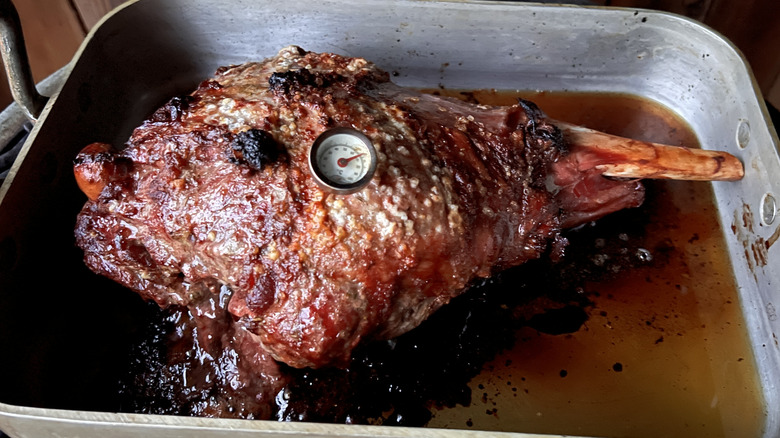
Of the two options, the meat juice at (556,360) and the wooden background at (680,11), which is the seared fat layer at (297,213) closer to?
the meat juice at (556,360)

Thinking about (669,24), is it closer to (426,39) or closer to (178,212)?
(426,39)

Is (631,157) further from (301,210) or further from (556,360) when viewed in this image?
(301,210)

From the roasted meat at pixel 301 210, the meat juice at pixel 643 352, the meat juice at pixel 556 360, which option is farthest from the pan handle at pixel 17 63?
the meat juice at pixel 643 352

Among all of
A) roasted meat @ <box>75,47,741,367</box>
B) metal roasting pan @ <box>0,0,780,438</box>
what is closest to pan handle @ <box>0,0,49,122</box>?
metal roasting pan @ <box>0,0,780,438</box>

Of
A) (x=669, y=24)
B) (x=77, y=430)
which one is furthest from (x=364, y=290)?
(x=669, y=24)

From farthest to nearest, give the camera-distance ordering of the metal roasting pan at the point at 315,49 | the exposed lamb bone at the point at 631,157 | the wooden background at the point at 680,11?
1. the wooden background at the point at 680,11
2. the exposed lamb bone at the point at 631,157
3. the metal roasting pan at the point at 315,49
